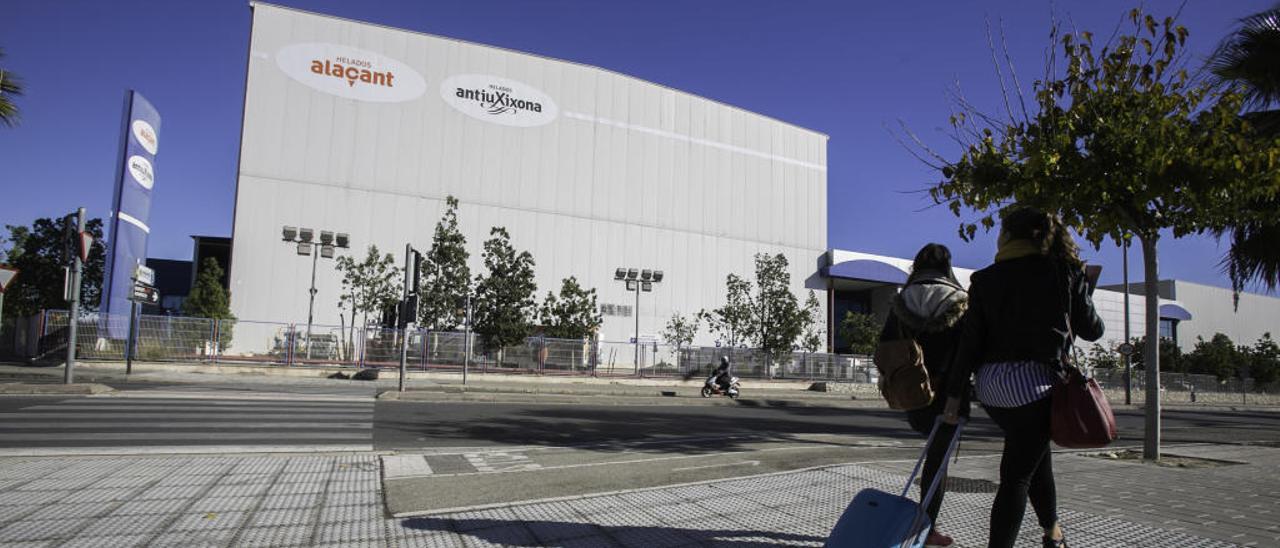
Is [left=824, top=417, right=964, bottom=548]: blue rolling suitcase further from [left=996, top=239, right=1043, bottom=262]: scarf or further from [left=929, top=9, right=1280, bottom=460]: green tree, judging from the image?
[left=929, top=9, right=1280, bottom=460]: green tree

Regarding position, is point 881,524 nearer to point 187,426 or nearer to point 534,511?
point 534,511

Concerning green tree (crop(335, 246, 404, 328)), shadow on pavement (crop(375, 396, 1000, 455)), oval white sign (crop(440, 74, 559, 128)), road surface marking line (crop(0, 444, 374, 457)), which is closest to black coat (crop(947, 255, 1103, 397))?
shadow on pavement (crop(375, 396, 1000, 455))

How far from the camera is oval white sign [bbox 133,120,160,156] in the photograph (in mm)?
27125

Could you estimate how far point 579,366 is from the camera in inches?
1009

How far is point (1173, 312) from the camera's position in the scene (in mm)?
59156

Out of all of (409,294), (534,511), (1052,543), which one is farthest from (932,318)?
(409,294)

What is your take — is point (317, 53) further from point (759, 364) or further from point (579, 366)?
point (759, 364)

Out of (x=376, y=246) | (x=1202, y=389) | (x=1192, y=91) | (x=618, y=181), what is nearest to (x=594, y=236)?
(x=618, y=181)

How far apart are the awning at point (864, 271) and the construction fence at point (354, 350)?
1931 cm

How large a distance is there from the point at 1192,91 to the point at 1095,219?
1.53 metres

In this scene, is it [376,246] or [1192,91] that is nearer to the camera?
[1192,91]

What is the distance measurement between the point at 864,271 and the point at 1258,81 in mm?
38034

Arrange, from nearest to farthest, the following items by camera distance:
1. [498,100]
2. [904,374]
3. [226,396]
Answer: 1. [904,374]
2. [226,396]
3. [498,100]

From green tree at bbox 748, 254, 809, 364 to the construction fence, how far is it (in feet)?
11.8
